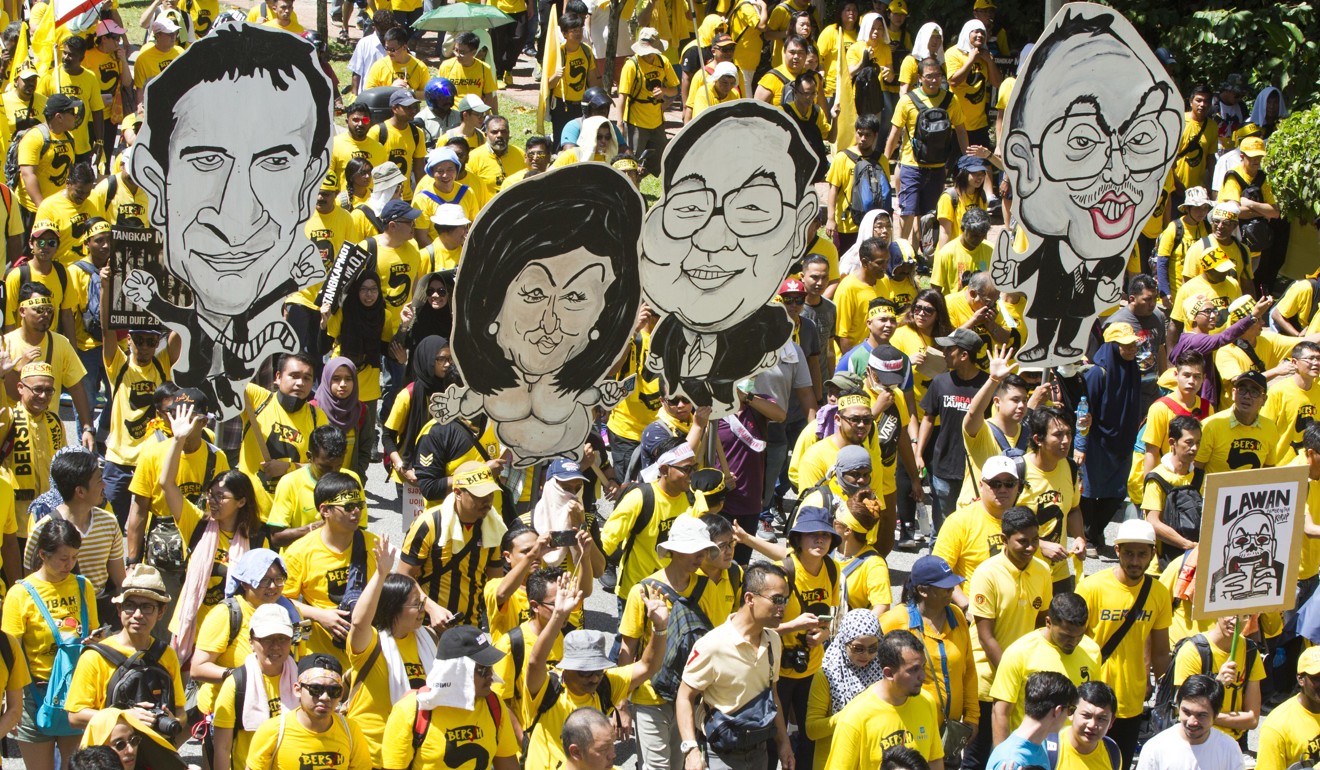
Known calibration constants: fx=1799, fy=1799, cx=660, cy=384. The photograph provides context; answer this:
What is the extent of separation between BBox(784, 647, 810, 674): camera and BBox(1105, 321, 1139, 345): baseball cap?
4595mm

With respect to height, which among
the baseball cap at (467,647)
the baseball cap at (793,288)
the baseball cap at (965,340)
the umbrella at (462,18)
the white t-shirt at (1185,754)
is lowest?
the white t-shirt at (1185,754)

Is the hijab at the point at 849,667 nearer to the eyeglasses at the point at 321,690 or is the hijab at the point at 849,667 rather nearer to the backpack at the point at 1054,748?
the backpack at the point at 1054,748

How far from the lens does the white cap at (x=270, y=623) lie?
7.36 meters

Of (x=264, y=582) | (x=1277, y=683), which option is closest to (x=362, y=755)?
(x=264, y=582)

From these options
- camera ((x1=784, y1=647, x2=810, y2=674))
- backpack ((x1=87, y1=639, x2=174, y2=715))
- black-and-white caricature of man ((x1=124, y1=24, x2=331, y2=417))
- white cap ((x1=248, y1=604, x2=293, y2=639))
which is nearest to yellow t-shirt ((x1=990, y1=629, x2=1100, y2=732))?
camera ((x1=784, y1=647, x2=810, y2=674))

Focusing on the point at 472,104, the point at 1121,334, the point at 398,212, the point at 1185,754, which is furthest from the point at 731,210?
the point at 472,104

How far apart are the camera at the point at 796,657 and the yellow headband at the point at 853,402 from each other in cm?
199

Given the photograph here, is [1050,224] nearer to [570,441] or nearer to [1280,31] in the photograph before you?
[570,441]

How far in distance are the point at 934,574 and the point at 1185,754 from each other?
4.39 ft

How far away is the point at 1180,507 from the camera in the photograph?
10.5m

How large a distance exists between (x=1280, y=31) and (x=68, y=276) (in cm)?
1155

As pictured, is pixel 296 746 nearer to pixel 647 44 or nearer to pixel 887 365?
pixel 887 365

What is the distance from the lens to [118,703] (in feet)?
24.1

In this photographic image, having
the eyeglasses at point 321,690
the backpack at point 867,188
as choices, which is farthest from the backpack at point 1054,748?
the backpack at point 867,188
